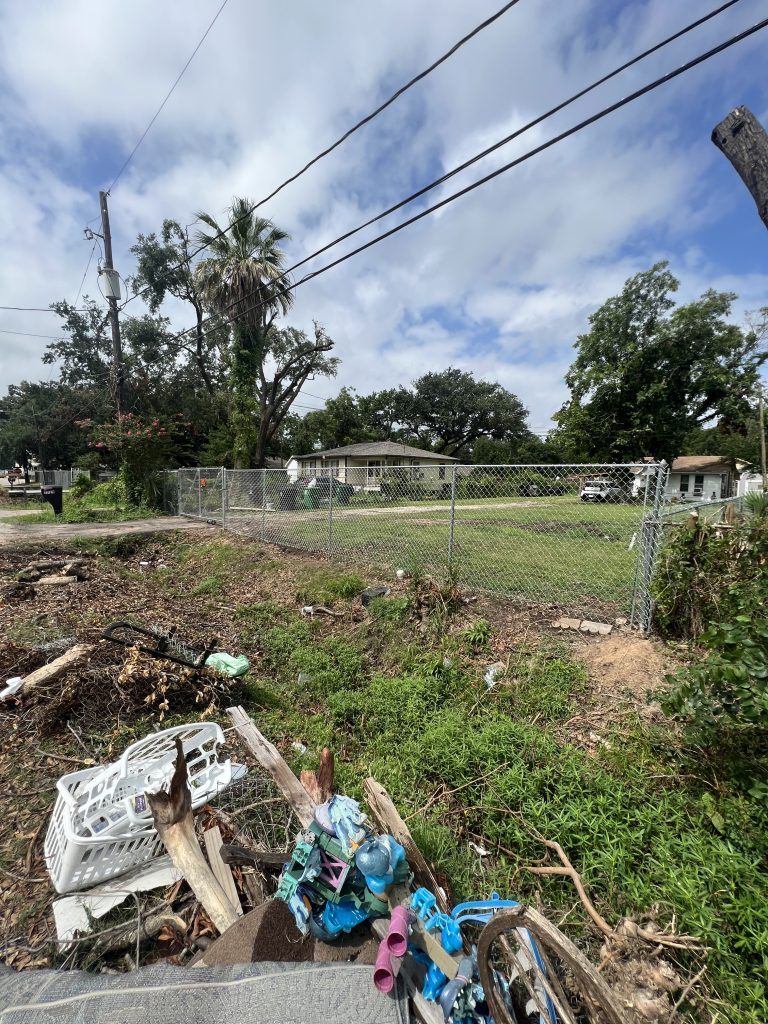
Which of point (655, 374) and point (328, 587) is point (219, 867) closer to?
point (328, 587)

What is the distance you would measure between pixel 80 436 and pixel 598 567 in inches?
1445

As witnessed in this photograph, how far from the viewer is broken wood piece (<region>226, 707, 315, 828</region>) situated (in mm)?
2146

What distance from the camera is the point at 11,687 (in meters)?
3.14

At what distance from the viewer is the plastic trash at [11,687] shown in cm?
311

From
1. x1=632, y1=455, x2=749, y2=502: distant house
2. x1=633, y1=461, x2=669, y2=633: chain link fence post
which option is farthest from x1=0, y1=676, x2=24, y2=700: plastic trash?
x1=632, y1=455, x2=749, y2=502: distant house

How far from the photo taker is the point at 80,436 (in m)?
32.7

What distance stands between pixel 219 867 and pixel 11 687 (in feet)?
7.42

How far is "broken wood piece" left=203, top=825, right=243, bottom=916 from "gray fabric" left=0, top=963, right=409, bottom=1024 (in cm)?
36

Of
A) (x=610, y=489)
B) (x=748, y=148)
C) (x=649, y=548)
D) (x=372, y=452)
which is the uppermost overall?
(x=372, y=452)

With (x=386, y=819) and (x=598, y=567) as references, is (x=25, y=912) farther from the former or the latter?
(x=598, y=567)

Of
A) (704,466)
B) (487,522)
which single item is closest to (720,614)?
(487,522)

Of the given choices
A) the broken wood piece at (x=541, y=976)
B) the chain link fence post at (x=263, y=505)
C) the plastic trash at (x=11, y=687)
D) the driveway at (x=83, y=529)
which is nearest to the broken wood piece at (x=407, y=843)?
the broken wood piece at (x=541, y=976)

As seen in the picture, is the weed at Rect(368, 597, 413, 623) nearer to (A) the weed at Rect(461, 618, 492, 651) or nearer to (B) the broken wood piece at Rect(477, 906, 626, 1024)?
(A) the weed at Rect(461, 618, 492, 651)

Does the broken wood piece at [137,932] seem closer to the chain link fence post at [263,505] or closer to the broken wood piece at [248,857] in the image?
the broken wood piece at [248,857]
